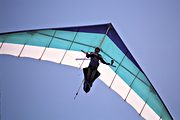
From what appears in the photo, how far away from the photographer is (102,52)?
443 inches

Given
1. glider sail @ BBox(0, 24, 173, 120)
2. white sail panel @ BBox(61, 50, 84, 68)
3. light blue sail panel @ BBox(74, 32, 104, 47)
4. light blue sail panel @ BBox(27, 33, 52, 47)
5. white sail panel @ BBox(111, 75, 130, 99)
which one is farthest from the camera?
white sail panel @ BBox(111, 75, 130, 99)

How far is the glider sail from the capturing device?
35.1 feet

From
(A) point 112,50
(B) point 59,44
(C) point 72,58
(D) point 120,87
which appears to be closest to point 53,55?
(B) point 59,44

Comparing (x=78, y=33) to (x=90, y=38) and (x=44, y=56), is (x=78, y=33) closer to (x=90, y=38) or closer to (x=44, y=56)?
(x=90, y=38)

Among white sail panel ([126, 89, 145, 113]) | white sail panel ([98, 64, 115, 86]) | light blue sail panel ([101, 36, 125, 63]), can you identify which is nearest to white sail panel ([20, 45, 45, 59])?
light blue sail panel ([101, 36, 125, 63])

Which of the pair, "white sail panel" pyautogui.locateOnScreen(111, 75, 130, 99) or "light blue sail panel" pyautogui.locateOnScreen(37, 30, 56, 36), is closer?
"light blue sail panel" pyautogui.locateOnScreen(37, 30, 56, 36)

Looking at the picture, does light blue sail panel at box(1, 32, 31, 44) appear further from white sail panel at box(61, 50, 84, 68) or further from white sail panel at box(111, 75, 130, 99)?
white sail panel at box(111, 75, 130, 99)

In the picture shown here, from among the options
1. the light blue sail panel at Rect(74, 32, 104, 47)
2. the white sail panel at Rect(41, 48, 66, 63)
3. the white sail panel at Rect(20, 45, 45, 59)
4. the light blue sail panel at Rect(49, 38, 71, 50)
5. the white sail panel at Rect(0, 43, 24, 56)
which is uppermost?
the light blue sail panel at Rect(74, 32, 104, 47)

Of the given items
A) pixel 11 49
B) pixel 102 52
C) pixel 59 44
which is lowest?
pixel 11 49

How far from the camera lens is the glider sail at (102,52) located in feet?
35.1

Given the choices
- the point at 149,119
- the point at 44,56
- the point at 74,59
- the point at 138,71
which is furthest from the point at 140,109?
the point at 44,56

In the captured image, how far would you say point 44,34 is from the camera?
11.1 metres

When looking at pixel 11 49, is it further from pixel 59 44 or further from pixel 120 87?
pixel 120 87

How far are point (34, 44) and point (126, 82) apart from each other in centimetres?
370
